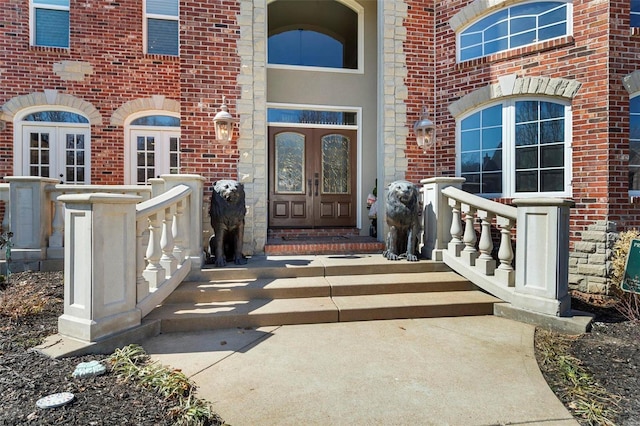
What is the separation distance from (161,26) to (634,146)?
9154mm

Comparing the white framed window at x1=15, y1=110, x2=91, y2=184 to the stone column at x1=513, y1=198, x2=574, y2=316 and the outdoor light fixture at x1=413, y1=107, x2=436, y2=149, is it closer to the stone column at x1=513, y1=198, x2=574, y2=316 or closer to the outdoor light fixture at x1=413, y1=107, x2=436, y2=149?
the outdoor light fixture at x1=413, y1=107, x2=436, y2=149

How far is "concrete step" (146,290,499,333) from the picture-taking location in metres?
3.76

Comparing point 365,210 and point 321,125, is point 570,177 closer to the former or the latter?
point 365,210

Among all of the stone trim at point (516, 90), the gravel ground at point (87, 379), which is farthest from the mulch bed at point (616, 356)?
the stone trim at point (516, 90)

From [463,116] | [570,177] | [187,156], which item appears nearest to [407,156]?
[463,116]

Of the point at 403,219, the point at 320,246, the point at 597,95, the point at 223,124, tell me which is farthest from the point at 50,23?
the point at 597,95

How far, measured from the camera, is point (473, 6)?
20.6ft

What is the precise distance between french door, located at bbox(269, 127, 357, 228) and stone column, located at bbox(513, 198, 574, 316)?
388 cm

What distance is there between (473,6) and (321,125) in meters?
3.36

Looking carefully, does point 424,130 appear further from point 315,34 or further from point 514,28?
point 315,34

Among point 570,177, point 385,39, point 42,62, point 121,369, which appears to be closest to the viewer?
point 121,369

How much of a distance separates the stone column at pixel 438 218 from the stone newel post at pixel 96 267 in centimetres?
406

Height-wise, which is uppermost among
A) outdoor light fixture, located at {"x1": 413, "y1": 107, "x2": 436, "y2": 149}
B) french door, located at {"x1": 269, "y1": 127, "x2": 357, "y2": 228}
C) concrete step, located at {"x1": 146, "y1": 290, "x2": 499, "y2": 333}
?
outdoor light fixture, located at {"x1": 413, "y1": 107, "x2": 436, "y2": 149}

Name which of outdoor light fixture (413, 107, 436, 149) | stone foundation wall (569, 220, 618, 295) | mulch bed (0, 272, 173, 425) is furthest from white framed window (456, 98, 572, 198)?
mulch bed (0, 272, 173, 425)
